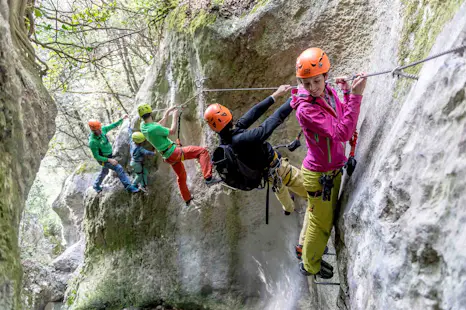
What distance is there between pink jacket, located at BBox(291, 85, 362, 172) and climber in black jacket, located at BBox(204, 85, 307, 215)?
512 mm

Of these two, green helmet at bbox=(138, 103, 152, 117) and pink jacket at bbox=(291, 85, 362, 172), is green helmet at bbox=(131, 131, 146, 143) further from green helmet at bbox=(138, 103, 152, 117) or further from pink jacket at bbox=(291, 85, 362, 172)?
pink jacket at bbox=(291, 85, 362, 172)

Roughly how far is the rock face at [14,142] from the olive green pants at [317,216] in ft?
10.4

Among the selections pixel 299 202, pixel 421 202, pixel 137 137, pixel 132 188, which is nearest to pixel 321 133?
pixel 421 202

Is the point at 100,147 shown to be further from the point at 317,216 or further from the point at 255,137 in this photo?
the point at 317,216

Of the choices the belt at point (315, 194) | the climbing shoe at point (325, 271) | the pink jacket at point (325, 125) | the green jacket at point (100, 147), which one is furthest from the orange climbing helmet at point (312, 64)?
the green jacket at point (100, 147)

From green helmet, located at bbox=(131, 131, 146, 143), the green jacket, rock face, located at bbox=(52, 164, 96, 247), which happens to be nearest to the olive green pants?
green helmet, located at bbox=(131, 131, 146, 143)

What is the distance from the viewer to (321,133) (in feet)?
10.7

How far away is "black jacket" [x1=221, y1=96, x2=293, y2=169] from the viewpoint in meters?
3.95

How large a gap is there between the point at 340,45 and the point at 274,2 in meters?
1.23

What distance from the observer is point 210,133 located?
6406 mm

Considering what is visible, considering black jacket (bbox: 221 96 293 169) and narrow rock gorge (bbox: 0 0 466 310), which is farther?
black jacket (bbox: 221 96 293 169)

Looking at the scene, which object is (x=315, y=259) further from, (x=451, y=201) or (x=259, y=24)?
(x=259, y=24)

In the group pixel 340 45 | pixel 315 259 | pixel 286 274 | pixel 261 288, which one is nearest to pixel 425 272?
pixel 315 259

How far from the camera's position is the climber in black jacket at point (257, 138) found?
4.00 m
